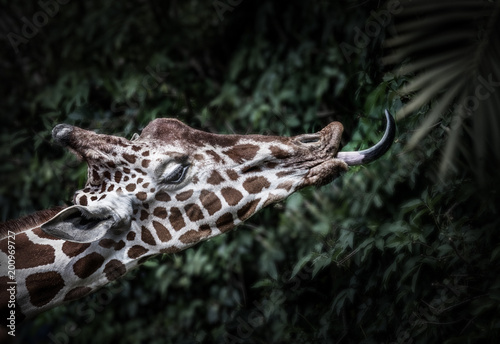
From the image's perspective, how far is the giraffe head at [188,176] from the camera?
2748 millimetres

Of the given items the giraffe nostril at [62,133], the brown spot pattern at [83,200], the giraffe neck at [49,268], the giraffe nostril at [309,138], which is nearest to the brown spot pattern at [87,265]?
the giraffe neck at [49,268]

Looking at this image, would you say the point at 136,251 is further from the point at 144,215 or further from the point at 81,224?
the point at 81,224

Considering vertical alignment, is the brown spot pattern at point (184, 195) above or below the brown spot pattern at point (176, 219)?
above

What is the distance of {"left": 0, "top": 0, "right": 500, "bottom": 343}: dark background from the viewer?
101 inches

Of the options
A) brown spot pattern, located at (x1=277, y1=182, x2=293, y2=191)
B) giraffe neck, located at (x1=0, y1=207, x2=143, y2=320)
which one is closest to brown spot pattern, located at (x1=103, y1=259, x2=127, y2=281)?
giraffe neck, located at (x1=0, y1=207, x2=143, y2=320)

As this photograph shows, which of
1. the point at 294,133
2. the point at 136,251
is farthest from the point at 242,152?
the point at 294,133

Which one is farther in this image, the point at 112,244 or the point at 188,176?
the point at 188,176

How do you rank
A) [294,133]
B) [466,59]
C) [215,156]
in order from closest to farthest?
[466,59]
[215,156]
[294,133]

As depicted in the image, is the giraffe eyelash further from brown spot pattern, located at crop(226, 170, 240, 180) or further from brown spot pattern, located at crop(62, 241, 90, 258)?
brown spot pattern, located at crop(62, 241, 90, 258)

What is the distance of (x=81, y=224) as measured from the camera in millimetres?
2547

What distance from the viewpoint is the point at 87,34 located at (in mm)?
6148

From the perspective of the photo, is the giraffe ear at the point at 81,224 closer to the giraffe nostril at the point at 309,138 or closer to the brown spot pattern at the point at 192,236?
the brown spot pattern at the point at 192,236

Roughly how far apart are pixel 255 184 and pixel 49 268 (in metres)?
0.94

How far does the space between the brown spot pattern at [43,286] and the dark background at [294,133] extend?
108 millimetres
